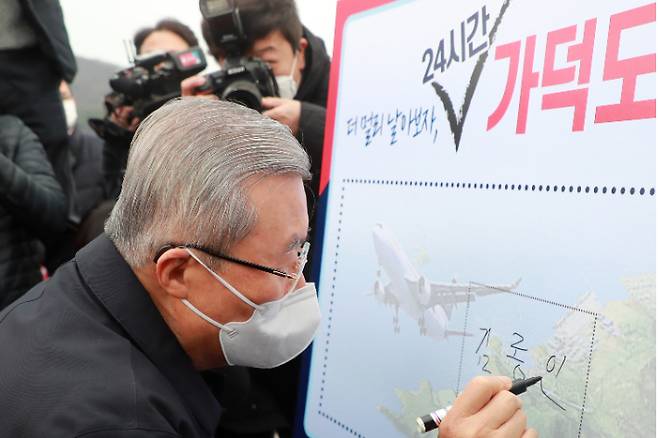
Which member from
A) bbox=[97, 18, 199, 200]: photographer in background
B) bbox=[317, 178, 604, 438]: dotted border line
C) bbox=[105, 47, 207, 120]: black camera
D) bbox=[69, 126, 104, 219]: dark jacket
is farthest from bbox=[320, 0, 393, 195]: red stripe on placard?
bbox=[69, 126, 104, 219]: dark jacket

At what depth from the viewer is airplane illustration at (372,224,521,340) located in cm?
90

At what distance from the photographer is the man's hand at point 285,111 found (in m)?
1.42

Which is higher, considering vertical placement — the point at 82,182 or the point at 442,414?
the point at 82,182

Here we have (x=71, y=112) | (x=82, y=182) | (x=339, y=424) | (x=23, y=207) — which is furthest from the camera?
(x=71, y=112)

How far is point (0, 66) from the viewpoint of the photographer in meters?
1.72

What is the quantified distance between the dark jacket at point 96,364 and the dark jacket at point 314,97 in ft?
1.84

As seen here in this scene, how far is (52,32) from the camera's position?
1777 mm

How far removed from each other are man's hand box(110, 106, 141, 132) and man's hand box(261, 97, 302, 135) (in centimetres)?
58

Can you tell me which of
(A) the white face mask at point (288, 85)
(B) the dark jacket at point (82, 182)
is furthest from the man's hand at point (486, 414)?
(B) the dark jacket at point (82, 182)

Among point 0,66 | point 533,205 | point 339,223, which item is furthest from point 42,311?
point 0,66

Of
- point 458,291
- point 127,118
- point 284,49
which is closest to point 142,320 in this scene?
point 458,291

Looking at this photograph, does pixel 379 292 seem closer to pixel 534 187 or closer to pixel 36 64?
pixel 534 187

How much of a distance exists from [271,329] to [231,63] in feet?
2.62

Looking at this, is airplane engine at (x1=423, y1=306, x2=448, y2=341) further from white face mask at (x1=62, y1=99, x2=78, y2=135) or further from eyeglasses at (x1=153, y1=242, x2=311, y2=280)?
white face mask at (x1=62, y1=99, x2=78, y2=135)
